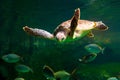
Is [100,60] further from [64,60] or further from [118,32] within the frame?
[118,32]

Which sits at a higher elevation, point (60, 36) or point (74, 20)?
point (74, 20)

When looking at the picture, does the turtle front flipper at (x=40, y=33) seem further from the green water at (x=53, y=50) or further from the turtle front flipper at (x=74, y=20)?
the green water at (x=53, y=50)

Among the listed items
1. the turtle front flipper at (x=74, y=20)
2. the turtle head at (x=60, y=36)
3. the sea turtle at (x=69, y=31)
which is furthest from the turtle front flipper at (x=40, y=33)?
the turtle front flipper at (x=74, y=20)

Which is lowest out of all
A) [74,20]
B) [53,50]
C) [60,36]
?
[53,50]

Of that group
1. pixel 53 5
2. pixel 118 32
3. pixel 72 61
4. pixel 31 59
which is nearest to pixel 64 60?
pixel 72 61

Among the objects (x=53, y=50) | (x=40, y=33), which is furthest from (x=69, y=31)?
(x=53, y=50)

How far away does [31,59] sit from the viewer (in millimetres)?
17578

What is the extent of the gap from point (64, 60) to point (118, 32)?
29157mm

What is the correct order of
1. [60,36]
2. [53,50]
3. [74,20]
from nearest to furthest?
[74,20] < [60,36] < [53,50]

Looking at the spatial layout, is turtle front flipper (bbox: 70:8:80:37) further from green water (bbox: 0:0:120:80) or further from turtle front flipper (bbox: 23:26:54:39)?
green water (bbox: 0:0:120:80)

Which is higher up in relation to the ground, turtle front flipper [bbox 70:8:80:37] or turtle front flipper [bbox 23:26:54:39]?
turtle front flipper [bbox 70:8:80:37]

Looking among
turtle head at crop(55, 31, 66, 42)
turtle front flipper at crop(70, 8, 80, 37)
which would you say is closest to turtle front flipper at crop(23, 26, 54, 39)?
turtle head at crop(55, 31, 66, 42)

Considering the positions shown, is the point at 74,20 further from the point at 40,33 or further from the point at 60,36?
the point at 40,33

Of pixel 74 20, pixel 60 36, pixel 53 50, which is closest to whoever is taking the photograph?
pixel 74 20
